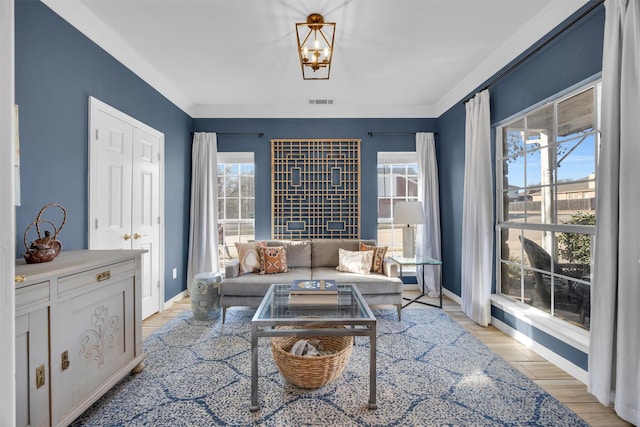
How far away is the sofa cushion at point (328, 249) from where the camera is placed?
3881 mm

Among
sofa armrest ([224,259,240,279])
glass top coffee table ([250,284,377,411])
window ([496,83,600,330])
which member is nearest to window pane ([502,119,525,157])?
window ([496,83,600,330])

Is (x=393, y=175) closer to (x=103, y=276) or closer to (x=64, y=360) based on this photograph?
(x=103, y=276)

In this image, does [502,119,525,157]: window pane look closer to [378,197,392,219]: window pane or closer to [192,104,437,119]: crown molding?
[192,104,437,119]: crown molding

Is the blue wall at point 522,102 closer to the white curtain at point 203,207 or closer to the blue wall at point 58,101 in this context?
the white curtain at point 203,207

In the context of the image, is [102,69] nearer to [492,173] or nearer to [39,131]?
[39,131]

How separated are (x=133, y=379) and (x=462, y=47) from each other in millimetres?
3826

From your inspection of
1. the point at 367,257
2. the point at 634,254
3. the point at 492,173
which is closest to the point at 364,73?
the point at 492,173

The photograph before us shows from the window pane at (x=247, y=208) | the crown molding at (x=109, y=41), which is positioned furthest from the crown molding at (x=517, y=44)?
the crown molding at (x=109, y=41)

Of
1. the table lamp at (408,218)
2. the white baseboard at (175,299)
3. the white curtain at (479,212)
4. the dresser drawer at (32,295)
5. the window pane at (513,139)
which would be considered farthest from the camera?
the table lamp at (408,218)

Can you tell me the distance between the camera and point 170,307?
11.8 feet

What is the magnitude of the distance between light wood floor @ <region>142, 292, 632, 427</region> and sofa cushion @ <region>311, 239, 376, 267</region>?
1.39 m

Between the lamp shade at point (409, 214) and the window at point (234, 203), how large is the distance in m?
2.11

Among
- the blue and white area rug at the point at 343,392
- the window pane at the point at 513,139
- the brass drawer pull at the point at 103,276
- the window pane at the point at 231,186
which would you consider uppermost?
the window pane at the point at 513,139

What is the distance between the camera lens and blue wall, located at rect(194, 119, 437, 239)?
432cm
